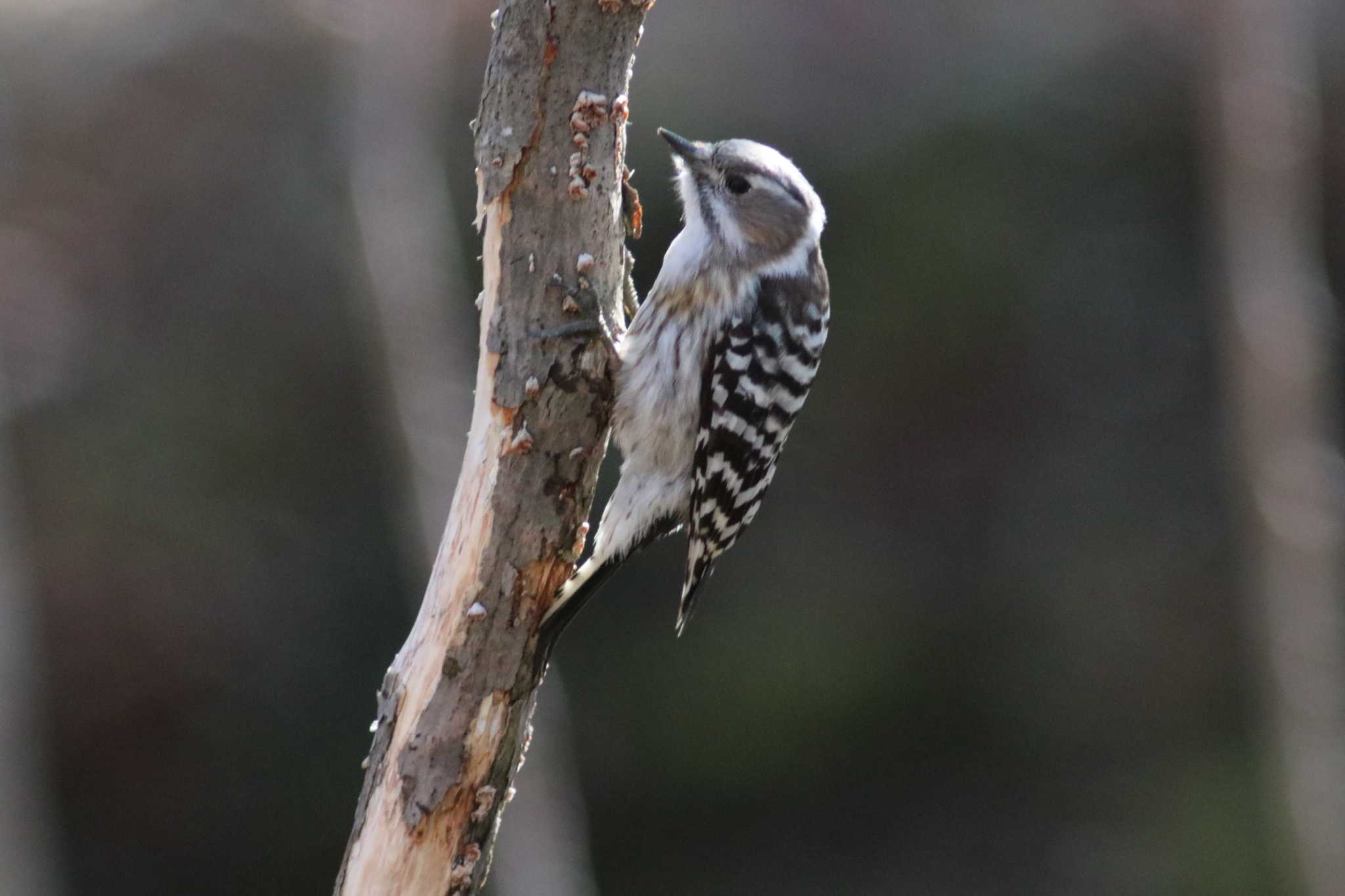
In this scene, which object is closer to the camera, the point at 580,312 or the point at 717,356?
the point at 580,312

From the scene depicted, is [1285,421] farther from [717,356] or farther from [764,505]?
[717,356]

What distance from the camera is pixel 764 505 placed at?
27.0 feet

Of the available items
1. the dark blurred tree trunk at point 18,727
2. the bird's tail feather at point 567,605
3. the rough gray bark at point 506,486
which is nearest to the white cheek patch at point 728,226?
the rough gray bark at point 506,486

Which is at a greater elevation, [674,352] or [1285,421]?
[674,352]

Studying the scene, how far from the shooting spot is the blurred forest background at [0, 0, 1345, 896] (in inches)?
292

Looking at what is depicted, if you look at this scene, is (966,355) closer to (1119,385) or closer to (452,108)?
(1119,385)

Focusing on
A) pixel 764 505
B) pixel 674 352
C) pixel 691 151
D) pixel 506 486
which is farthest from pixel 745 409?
pixel 764 505

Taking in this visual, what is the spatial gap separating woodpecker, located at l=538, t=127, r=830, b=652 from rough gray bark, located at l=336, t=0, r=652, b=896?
20.9 inches

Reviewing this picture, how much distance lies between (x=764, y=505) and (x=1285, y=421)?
3119 millimetres

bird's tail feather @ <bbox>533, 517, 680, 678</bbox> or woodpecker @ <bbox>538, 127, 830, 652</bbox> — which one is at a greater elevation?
woodpecker @ <bbox>538, 127, 830, 652</bbox>

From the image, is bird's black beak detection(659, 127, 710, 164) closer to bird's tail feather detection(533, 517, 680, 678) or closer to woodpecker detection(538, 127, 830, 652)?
woodpecker detection(538, 127, 830, 652)

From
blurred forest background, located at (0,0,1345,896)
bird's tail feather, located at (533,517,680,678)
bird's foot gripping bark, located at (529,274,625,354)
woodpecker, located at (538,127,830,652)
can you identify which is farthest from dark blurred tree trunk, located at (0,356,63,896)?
bird's foot gripping bark, located at (529,274,625,354)

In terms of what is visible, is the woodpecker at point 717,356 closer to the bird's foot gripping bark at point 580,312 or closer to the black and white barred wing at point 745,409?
the black and white barred wing at point 745,409

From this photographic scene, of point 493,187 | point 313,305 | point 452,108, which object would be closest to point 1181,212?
point 452,108
